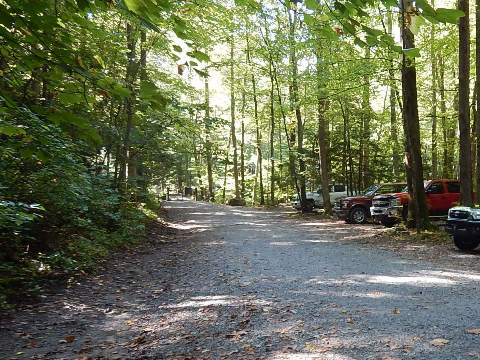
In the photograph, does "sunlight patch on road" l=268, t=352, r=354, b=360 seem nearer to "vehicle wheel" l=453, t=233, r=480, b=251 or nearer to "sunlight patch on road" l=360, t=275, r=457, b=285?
"sunlight patch on road" l=360, t=275, r=457, b=285

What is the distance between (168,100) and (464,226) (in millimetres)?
10270

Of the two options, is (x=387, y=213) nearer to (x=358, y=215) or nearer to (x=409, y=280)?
(x=358, y=215)

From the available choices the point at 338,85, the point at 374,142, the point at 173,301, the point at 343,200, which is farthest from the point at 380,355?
the point at 374,142

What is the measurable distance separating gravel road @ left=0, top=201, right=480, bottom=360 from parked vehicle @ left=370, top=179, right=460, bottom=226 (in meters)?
6.59

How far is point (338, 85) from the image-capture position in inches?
669

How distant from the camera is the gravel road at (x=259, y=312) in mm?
4750

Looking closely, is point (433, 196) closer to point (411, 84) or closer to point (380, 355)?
point (411, 84)

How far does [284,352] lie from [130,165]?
16.8 metres

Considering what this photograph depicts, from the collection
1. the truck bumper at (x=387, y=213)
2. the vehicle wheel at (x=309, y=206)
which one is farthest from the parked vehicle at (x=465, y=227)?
the vehicle wheel at (x=309, y=206)

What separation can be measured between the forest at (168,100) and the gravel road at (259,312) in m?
1.05

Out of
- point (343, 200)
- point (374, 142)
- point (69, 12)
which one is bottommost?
point (343, 200)

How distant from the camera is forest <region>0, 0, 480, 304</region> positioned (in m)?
2.71

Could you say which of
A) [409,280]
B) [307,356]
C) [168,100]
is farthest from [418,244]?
[168,100]

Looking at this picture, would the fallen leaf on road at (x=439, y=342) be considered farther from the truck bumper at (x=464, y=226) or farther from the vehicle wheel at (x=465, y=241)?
the vehicle wheel at (x=465, y=241)
